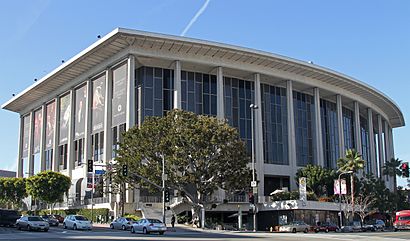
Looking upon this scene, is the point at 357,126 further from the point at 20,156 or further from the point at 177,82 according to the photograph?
the point at 20,156

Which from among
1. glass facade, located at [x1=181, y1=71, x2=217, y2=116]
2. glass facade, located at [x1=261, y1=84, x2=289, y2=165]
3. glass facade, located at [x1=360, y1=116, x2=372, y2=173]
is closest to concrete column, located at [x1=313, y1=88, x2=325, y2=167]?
glass facade, located at [x1=261, y1=84, x2=289, y2=165]

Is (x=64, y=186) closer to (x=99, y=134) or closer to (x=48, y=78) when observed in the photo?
(x=99, y=134)

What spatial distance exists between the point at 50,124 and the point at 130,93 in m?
32.2

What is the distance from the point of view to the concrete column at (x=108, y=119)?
80.4m

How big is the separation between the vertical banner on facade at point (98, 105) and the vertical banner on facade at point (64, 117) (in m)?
10.1

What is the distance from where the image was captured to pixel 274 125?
91.3 meters

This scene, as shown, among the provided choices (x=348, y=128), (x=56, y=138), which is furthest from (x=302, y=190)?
(x=56, y=138)

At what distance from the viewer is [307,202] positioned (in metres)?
71.3

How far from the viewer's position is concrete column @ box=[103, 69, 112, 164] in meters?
80.4

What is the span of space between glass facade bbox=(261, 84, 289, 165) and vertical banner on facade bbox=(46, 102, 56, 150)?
4081cm

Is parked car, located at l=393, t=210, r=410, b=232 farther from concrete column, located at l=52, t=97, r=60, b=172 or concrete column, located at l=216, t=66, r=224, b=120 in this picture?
concrete column, located at l=52, t=97, r=60, b=172

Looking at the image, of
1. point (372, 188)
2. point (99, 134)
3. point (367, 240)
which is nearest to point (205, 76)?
point (99, 134)

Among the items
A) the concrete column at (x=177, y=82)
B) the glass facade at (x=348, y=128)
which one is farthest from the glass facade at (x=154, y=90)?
the glass facade at (x=348, y=128)

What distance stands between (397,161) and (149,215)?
61.5 meters
